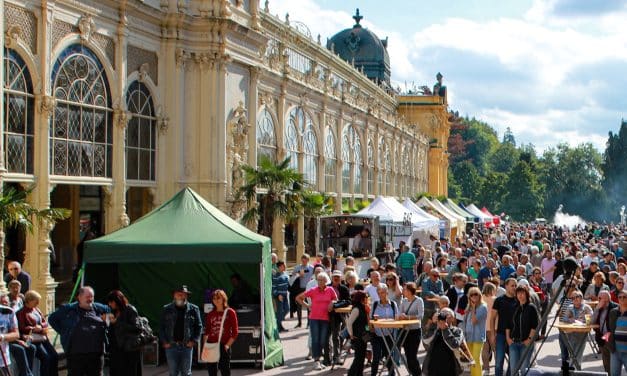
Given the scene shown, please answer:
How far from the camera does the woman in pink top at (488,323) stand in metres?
15.3

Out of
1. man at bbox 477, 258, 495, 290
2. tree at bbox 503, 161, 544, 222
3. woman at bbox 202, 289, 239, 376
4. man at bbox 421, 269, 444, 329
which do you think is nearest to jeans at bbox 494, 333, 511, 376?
man at bbox 421, 269, 444, 329

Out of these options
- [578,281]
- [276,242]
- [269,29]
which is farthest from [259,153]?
[578,281]

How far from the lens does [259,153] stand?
36156mm

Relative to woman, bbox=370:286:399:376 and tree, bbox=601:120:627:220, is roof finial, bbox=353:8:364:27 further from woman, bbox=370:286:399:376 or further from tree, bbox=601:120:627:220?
woman, bbox=370:286:399:376

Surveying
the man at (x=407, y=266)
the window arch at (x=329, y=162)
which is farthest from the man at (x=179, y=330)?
the window arch at (x=329, y=162)

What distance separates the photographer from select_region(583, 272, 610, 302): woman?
1849 cm

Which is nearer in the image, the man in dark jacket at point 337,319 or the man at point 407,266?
the man in dark jacket at point 337,319

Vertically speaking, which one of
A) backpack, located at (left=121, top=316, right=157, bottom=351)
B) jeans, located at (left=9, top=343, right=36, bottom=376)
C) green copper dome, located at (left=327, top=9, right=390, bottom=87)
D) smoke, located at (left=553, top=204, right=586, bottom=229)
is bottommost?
jeans, located at (left=9, top=343, right=36, bottom=376)

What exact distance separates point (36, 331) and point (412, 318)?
5.48 meters

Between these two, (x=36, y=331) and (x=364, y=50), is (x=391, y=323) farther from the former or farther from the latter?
Answer: (x=364, y=50)

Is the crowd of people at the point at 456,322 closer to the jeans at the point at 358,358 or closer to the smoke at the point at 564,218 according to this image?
the jeans at the point at 358,358

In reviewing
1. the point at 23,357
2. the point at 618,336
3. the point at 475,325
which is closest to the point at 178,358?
the point at 23,357

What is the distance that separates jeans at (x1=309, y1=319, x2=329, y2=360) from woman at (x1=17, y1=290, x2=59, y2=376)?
15.6 feet

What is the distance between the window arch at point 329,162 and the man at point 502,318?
3064cm
